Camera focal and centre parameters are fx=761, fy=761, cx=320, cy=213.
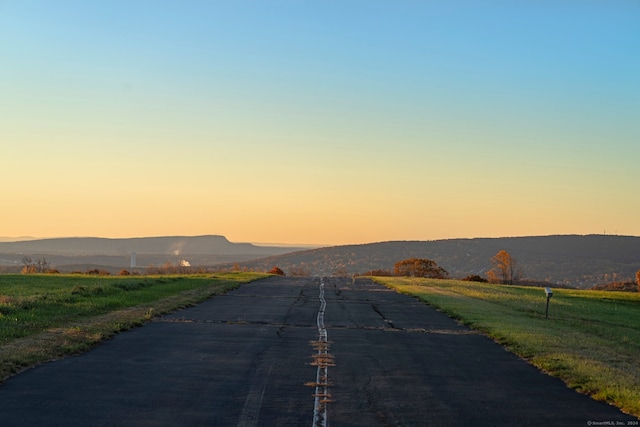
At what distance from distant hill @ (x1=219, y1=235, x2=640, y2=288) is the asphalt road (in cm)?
12016

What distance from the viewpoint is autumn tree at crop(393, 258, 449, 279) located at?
9088 cm

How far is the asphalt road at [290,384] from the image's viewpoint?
9.59 metres

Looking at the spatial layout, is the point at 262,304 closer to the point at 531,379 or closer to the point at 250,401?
the point at 531,379

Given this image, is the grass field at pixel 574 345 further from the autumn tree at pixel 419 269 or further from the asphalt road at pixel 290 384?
the autumn tree at pixel 419 269

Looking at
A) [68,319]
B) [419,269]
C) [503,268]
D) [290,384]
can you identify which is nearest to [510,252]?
[503,268]

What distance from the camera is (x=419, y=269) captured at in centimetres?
9212

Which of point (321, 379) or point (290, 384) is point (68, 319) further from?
point (290, 384)

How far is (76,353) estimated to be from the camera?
1458cm

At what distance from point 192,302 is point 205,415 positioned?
2015cm

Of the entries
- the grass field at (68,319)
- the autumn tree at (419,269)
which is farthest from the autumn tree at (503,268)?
the grass field at (68,319)

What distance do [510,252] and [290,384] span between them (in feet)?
511

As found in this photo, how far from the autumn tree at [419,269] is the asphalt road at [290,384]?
234 ft

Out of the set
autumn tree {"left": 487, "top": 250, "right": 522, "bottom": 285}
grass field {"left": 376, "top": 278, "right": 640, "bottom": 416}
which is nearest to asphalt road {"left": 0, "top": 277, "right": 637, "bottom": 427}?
grass field {"left": 376, "top": 278, "right": 640, "bottom": 416}

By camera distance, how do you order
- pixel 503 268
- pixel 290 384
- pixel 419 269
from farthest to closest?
pixel 419 269 → pixel 503 268 → pixel 290 384
